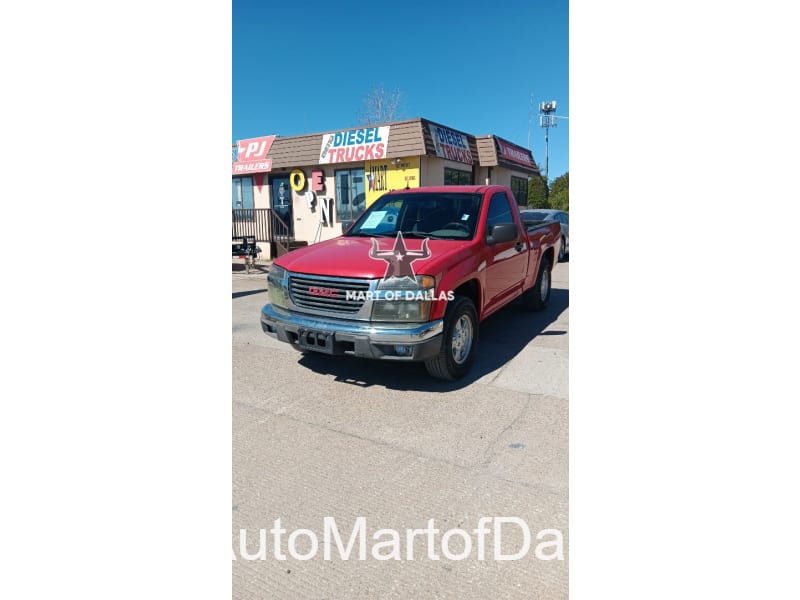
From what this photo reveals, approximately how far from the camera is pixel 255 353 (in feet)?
17.8

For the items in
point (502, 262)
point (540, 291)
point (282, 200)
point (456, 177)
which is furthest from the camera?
point (282, 200)

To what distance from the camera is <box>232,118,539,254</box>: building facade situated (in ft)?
44.9

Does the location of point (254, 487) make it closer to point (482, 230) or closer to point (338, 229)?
point (482, 230)

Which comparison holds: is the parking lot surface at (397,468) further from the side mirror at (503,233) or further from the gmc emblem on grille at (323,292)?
the side mirror at (503,233)

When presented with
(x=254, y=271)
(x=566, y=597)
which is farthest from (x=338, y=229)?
(x=566, y=597)

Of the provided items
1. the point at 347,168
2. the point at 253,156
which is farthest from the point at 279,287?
the point at 253,156

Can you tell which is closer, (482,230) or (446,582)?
(446,582)

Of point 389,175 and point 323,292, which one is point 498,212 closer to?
point 323,292

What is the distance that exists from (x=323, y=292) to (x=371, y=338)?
0.65 m

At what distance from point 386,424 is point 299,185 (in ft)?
45.8

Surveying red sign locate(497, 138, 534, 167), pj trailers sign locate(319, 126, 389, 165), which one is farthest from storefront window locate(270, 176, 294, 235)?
red sign locate(497, 138, 534, 167)

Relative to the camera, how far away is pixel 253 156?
669 inches

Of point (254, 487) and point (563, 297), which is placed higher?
point (563, 297)

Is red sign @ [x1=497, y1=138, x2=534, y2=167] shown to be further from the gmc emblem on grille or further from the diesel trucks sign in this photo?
the gmc emblem on grille
